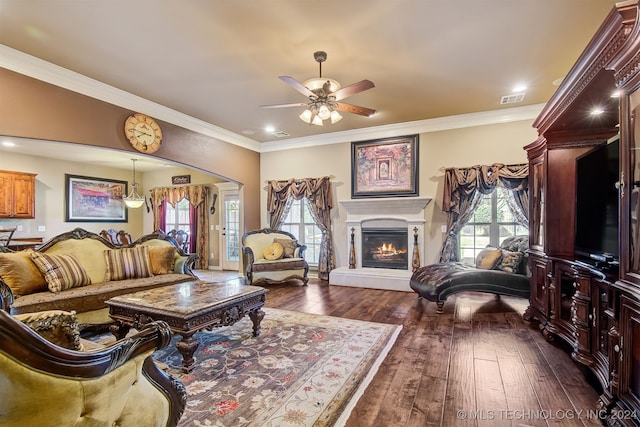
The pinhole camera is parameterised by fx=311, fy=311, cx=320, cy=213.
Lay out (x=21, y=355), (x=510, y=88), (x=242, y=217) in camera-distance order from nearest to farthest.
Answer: (x=21, y=355) → (x=510, y=88) → (x=242, y=217)

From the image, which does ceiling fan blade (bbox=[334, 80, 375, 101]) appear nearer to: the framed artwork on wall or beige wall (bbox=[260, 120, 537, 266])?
beige wall (bbox=[260, 120, 537, 266])

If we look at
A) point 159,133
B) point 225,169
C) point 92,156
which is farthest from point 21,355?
point 92,156

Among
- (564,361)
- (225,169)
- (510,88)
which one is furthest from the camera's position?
(225,169)

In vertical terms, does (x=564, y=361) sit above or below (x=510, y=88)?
below

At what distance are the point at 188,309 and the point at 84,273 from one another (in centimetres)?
199

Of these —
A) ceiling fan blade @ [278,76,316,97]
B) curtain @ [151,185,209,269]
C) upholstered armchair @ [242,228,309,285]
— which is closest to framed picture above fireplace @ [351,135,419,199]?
upholstered armchair @ [242,228,309,285]

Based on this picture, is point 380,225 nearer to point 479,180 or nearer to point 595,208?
point 479,180

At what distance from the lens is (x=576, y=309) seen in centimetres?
255

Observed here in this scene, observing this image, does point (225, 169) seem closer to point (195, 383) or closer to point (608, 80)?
point (195, 383)

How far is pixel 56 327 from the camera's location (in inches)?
45.4

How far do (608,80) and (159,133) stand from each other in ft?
17.5

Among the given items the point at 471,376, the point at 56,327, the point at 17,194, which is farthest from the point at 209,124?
the point at 471,376

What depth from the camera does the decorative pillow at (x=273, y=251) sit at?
6.13 meters

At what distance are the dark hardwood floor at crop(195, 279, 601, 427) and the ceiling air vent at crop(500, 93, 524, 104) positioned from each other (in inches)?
121
